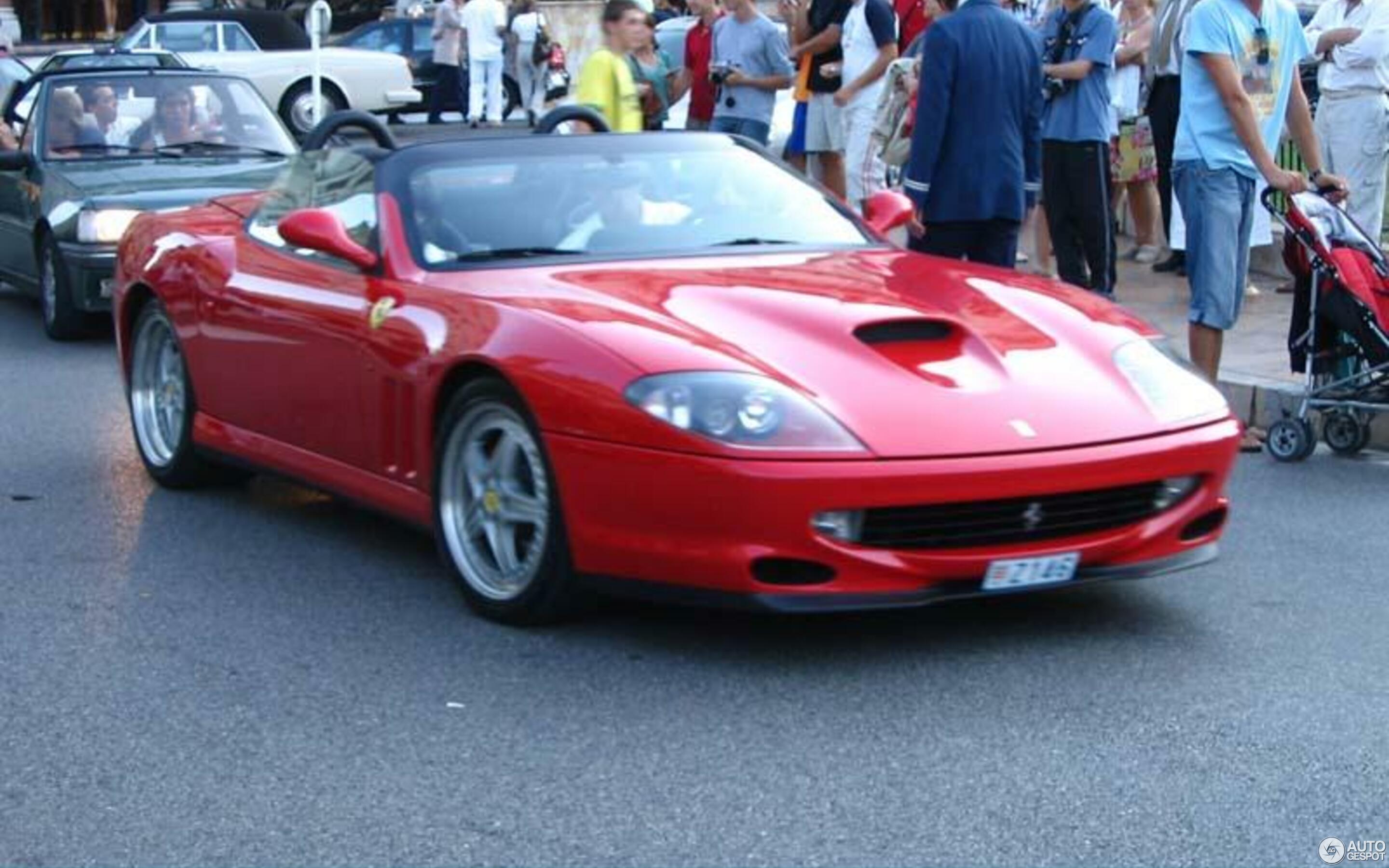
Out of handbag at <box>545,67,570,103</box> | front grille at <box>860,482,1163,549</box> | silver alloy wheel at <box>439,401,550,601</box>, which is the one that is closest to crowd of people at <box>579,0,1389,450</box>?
silver alloy wheel at <box>439,401,550,601</box>

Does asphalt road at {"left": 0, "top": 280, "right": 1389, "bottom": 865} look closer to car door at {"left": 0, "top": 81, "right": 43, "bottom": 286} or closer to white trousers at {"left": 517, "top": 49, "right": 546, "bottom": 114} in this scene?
car door at {"left": 0, "top": 81, "right": 43, "bottom": 286}

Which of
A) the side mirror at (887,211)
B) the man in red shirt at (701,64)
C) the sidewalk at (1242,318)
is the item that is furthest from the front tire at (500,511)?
the man in red shirt at (701,64)

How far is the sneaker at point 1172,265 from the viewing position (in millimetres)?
13859

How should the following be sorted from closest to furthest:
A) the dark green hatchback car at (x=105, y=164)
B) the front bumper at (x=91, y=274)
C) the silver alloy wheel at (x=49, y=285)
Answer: the front bumper at (x=91, y=274) → the dark green hatchback car at (x=105, y=164) → the silver alloy wheel at (x=49, y=285)

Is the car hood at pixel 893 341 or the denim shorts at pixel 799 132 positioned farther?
the denim shorts at pixel 799 132

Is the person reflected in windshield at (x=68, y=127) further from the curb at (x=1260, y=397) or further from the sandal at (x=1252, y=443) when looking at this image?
the sandal at (x=1252, y=443)

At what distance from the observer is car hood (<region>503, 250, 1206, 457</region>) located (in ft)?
18.4

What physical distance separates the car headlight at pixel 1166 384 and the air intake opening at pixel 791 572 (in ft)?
3.38

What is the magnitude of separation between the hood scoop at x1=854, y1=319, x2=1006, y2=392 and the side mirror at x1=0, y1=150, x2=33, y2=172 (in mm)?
8189

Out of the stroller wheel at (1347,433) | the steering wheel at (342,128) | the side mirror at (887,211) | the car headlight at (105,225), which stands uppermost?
the steering wheel at (342,128)

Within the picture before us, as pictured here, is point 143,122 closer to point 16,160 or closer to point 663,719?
point 16,160

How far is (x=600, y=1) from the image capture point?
123ft

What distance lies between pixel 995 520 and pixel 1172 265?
28.5 feet

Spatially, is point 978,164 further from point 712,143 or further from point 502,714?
point 502,714
